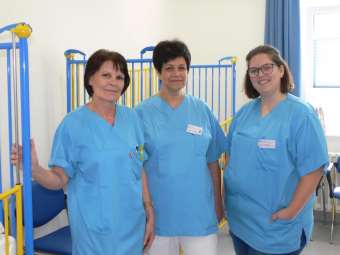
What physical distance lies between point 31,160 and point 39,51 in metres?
1.25

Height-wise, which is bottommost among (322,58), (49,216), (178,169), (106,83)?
(49,216)

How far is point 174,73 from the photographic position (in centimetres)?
176

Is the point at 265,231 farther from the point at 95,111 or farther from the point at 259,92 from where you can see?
the point at 95,111

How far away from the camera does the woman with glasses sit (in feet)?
5.25

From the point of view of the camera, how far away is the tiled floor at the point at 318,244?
3322 mm

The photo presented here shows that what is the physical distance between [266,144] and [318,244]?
226cm

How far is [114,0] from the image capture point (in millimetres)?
3377

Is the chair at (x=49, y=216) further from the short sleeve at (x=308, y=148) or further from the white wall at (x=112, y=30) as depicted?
the short sleeve at (x=308, y=148)

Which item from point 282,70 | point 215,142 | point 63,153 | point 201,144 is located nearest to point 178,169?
point 201,144

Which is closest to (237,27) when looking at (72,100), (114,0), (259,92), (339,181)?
(114,0)

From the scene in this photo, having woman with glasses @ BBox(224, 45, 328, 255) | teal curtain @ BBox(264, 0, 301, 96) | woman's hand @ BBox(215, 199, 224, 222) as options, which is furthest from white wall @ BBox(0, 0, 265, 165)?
woman with glasses @ BBox(224, 45, 328, 255)

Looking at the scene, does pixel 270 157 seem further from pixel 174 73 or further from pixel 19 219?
pixel 19 219

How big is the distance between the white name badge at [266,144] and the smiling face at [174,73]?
0.43 m

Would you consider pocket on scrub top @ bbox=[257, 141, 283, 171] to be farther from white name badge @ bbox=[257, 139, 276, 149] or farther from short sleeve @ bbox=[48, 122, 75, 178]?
short sleeve @ bbox=[48, 122, 75, 178]
